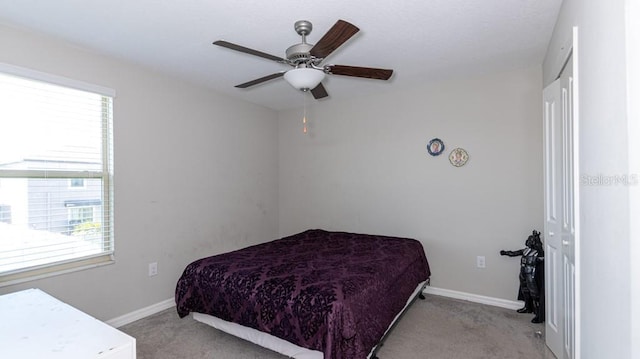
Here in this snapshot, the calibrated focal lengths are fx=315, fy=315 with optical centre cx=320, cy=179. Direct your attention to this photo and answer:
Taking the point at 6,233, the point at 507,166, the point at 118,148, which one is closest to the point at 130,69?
the point at 118,148

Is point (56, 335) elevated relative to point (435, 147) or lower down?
lower down

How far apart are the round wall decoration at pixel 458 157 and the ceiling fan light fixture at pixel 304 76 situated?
6.86 ft

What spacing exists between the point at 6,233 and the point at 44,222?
225 mm

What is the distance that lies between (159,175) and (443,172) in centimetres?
302

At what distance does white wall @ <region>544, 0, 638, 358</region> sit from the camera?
100 cm

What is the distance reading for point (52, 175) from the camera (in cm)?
249

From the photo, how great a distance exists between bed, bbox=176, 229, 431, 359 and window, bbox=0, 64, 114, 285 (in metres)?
0.97

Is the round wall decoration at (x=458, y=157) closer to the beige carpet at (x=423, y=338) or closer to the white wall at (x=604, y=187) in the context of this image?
the beige carpet at (x=423, y=338)

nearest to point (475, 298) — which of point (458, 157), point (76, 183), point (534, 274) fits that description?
point (534, 274)

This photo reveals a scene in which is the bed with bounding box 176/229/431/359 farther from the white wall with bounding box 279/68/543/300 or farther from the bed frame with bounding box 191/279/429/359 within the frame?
the white wall with bounding box 279/68/543/300

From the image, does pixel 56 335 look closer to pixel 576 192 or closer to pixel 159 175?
pixel 159 175

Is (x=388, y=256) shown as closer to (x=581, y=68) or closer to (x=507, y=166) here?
(x=507, y=166)

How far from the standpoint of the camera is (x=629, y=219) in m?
0.96

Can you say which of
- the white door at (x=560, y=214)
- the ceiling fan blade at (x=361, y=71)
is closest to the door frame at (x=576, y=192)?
the white door at (x=560, y=214)
